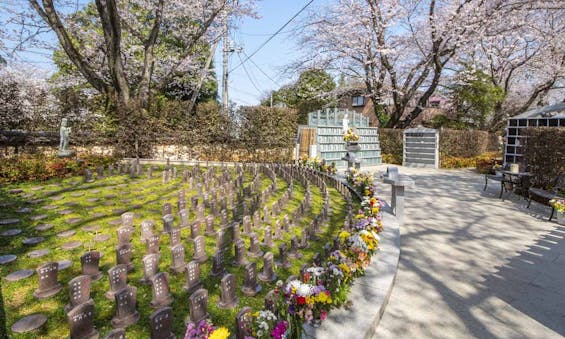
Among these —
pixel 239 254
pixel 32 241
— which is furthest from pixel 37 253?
pixel 239 254

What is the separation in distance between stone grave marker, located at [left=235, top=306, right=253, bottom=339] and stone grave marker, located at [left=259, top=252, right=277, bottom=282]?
1107mm

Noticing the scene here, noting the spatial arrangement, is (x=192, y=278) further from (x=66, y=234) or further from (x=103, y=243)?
(x=66, y=234)

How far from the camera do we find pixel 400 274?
4.42m

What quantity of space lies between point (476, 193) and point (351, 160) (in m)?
4.28

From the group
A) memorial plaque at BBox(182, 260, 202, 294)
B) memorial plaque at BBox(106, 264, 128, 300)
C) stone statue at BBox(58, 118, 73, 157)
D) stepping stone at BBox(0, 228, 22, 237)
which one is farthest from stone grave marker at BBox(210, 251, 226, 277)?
stone statue at BBox(58, 118, 73, 157)

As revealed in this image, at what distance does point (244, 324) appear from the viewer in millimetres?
2430

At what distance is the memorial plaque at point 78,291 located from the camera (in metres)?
2.83

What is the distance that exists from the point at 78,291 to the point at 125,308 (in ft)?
1.65

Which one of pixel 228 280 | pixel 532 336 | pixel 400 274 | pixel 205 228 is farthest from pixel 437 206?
pixel 228 280

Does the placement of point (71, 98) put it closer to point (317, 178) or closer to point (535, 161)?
point (317, 178)

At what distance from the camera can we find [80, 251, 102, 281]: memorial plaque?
3.45 metres

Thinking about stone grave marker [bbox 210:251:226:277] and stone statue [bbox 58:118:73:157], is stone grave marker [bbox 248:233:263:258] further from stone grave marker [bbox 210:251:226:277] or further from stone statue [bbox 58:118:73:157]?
stone statue [bbox 58:118:73:157]

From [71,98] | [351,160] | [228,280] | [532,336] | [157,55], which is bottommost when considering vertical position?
[532,336]

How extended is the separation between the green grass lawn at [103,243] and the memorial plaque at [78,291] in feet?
0.55
